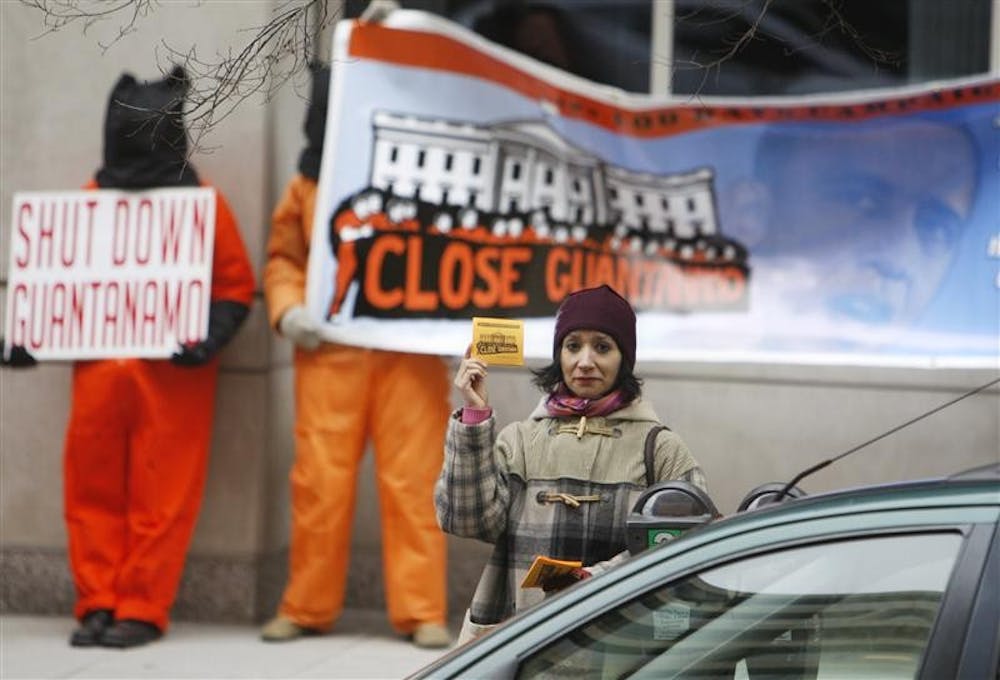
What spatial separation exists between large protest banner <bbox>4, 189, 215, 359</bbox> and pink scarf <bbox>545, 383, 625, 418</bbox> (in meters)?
3.36

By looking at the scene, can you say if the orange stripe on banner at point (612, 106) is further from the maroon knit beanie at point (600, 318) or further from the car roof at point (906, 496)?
the car roof at point (906, 496)

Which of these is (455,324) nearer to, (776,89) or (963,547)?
(776,89)

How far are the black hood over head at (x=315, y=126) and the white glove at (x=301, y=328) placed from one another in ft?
2.03

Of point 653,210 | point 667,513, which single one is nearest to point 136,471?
Result: point 653,210

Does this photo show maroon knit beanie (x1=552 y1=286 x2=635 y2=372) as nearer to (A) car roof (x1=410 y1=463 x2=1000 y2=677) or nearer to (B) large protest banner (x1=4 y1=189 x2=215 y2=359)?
(A) car roof (x1=410 y1=463 x2=1000 y2=677)

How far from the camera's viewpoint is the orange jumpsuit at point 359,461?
762 cm

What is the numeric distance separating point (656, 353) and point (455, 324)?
909 millimetres

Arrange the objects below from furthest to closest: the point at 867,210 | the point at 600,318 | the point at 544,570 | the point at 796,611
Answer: the point at 867,210 → the point at 600,318 → the point at 544,570 → the point at 796,611

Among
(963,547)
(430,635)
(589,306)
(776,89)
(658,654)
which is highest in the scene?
(776,89)

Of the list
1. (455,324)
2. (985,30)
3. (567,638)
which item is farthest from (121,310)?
(567,638)

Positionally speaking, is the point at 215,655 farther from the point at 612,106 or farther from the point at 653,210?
the point at 612,106

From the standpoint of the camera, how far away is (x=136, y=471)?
25.3ft

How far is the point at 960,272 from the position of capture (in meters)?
7.88

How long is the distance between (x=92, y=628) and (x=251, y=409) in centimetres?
121
